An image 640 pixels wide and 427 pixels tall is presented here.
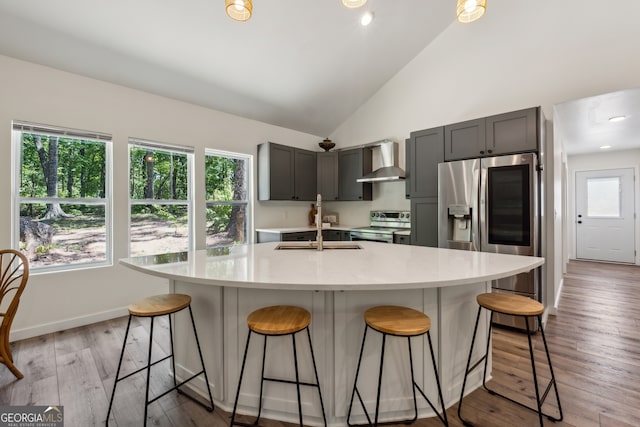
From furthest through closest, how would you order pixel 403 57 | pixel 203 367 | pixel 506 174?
pixel 403 57
pixel 506 174
pixel 203 367

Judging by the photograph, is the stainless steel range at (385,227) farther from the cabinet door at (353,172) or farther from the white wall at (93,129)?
the white wall at (93,129)

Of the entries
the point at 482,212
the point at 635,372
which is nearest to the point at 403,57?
the point at 482,212

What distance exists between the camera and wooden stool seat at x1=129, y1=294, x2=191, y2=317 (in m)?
1.60

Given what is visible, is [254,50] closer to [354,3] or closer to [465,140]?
[354,3]

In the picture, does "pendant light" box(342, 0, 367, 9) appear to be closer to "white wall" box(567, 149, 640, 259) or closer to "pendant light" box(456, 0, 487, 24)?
"pendant light" box(456, 0, 487, 24)

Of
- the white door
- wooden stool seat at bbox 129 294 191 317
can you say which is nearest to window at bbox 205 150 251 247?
wooden stool seat at bbox 129 294 191 317

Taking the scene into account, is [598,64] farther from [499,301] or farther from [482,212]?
[499,301]

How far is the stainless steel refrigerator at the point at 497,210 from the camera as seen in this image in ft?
9.16

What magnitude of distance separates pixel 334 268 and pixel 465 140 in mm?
2563

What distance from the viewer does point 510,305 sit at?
1.65 meters

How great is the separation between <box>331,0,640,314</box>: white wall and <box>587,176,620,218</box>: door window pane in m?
4.54

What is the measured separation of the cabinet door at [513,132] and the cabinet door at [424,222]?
89 cm

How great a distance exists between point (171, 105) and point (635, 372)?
5.19 m

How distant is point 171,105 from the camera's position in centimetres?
363
